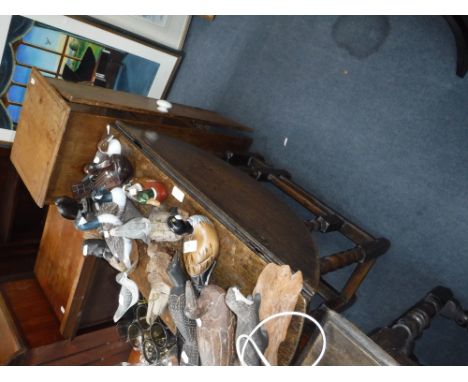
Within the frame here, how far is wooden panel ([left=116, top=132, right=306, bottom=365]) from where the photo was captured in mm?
776

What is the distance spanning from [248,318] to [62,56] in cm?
185

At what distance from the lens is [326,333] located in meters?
0.70

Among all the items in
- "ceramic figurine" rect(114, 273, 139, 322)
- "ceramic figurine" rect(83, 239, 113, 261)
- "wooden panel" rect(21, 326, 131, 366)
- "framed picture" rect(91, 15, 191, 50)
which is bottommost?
"wooden panel" rect(21, 326, 131, 366)

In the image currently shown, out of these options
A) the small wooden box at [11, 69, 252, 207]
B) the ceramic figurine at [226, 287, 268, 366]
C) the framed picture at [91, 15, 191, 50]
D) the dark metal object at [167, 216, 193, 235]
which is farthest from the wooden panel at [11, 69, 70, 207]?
the ceramic figurine at [226, 287, 268, 366]

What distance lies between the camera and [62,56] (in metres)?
1.88

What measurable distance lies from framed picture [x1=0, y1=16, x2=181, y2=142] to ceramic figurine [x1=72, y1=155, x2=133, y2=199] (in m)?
1.05

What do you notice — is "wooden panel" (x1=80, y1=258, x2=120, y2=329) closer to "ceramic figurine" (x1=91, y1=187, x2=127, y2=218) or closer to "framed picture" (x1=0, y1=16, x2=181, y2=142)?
"ceramic figurine" (x1=91, y1=187, x2=127, y2=218)

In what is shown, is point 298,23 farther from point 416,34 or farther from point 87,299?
point 87,299

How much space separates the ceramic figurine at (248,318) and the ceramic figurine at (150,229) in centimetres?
25

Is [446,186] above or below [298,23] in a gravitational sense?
below

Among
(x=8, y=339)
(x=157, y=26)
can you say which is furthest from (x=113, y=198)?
(x=157, y=26)

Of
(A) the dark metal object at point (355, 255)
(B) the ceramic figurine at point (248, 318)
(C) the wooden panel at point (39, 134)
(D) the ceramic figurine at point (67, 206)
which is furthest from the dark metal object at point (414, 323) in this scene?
(C) the wooden panel at point (39, 134)
